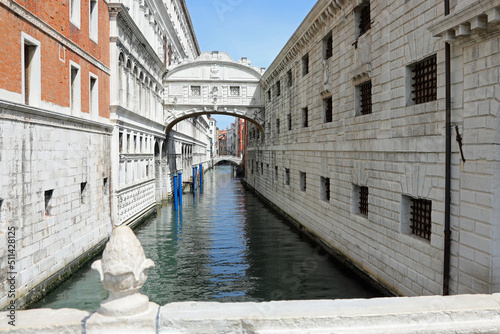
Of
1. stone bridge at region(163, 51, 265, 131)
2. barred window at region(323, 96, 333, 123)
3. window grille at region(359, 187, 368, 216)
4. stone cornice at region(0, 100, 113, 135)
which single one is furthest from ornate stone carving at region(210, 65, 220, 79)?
window grille at region(359, 187, 368, 216)

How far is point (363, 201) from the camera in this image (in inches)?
388

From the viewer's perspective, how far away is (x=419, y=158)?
6992mm

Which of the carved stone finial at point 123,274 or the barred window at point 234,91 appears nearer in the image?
the carved stone finial at point 123,274

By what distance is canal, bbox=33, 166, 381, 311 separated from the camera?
8750 mm

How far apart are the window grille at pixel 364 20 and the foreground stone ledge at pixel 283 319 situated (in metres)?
7.89

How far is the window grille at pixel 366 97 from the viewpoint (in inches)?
374

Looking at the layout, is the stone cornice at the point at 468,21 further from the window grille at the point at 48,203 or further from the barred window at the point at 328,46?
the window grille at the point at 48,203

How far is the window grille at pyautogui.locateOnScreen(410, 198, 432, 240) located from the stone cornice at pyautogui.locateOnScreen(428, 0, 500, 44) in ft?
9.47

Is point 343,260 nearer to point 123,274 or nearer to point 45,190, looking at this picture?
point 45,190

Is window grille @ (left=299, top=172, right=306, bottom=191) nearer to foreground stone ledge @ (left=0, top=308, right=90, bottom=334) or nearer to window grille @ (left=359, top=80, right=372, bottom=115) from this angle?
window grille @ (left=359, top=80, right=372, bottom=115)

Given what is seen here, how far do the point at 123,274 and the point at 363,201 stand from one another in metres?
7.83

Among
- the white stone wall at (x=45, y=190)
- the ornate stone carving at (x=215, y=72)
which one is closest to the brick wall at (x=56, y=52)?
the white stone wall at (x=45, y=190)

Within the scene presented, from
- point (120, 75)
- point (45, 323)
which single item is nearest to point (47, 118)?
point (120, 75)

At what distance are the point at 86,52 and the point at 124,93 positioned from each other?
12.4 ft
